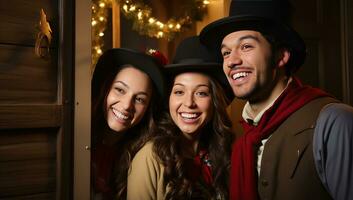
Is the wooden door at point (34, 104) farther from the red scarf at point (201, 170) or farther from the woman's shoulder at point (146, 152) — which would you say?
the red scarf at point (201, 170)

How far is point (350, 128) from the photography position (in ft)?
3.63

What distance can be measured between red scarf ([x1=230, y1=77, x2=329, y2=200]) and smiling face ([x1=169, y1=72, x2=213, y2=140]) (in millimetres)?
332

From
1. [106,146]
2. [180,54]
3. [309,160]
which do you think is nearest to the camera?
[309,160]

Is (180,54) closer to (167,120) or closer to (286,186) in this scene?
(167,120)

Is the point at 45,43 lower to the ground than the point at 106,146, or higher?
higher

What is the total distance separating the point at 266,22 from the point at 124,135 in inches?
39.8

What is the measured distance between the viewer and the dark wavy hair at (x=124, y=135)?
1674 mm

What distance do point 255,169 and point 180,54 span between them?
2.71ft

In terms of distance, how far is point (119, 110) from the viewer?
1655 mm

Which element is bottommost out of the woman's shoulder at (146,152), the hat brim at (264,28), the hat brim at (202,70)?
the woman's shoulder at (146,152)

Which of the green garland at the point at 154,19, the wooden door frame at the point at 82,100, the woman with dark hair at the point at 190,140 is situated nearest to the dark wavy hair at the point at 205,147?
the woman with dark hair at the point at 190,140

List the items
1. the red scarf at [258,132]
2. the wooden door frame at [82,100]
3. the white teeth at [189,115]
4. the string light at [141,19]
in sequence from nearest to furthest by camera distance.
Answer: the wooden door frame at [82,100], the red scarf at [258,132], the white teeth at [189,115], the string light at [141,19]

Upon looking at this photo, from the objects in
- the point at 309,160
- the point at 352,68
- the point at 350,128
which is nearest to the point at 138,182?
the point at 309,160

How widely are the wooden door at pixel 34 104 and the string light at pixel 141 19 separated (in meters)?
1.67
